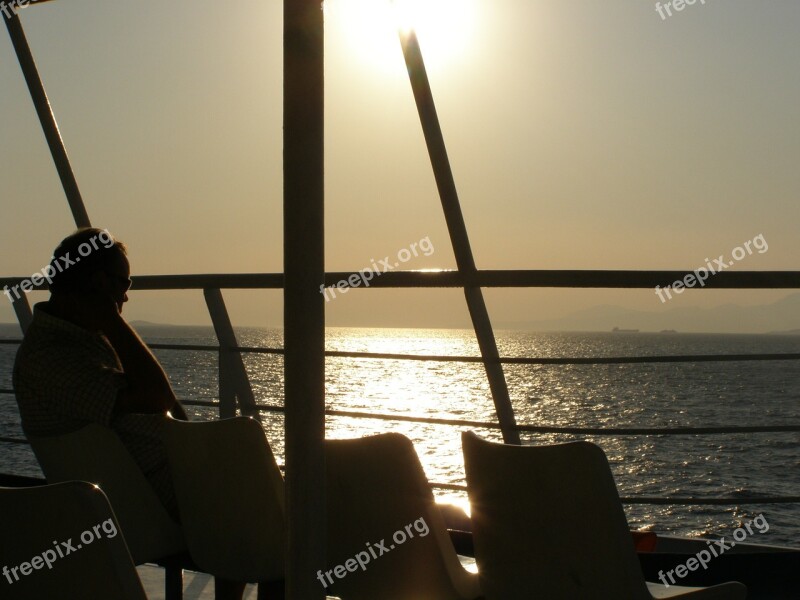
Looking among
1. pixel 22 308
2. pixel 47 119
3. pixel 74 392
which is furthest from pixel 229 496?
pixel 47 119

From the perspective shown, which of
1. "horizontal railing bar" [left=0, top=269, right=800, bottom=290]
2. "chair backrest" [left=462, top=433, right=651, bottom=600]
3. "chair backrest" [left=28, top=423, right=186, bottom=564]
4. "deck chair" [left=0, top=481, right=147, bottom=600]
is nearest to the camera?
"deck chair" [left=0, top=481, right=147, bottom=600]

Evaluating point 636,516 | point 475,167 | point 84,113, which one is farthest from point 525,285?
point 636,516

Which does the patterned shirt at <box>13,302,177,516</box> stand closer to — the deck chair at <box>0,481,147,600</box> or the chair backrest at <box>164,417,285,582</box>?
the chair backrest at <box>164,417,285,582</box>

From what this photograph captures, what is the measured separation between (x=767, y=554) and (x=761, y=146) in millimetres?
19273

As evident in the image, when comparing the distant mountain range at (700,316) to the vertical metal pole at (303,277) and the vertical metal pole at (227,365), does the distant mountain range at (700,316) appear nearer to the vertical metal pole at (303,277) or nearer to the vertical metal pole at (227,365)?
the vertical metal pole at (227,365)

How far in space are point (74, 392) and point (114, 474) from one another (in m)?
0.18

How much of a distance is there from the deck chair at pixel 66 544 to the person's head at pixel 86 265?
1155mm

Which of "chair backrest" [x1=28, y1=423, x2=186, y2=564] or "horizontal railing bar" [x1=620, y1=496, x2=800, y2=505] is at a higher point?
"chair backrest" [x1=28, y1=423, x2=186, y2=564]

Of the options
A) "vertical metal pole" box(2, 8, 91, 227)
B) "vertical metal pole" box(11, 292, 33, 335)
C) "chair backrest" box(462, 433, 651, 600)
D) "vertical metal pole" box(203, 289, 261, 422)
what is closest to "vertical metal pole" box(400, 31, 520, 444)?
"vertical metal pole" box(203, 289, 261, 422)

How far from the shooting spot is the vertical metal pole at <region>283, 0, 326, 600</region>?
47.1 inches

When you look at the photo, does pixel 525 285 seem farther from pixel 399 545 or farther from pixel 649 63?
pixel 649 63

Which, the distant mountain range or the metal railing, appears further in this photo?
the distant mountain range

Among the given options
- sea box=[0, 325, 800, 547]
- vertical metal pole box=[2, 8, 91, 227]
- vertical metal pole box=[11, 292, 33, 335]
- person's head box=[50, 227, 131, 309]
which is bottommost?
sea box=[0, 325, 800, 547]

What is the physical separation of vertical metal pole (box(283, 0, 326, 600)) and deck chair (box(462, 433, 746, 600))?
335 mm
